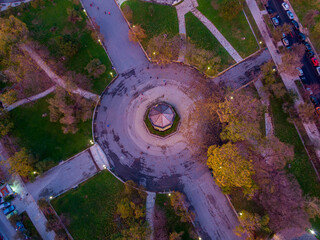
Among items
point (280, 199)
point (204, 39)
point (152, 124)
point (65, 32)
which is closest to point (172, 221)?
point (280, 199)

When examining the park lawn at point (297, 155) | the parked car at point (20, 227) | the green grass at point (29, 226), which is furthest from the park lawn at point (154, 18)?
the parked car at point (20, 227)

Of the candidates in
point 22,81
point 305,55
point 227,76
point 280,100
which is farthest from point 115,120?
point 305,55

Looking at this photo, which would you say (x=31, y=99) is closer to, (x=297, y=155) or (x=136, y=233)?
(x=136, y=233)

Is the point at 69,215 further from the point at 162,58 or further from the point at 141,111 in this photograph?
the point at 162,58

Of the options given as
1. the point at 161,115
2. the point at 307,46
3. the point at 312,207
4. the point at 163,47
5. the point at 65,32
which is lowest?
the point at 312,207

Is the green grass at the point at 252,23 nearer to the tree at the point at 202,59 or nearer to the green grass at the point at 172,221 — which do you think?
the tree at the point at 202,59

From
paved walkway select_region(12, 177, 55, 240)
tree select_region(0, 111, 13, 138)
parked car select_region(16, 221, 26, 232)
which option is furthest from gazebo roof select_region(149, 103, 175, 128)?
parked car select_region(16, 221, 26, 232)
